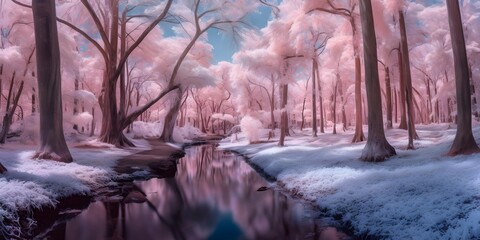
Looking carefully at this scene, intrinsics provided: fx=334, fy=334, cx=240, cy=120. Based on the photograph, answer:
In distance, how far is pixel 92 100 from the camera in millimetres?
27359

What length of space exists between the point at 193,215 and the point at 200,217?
0.22m

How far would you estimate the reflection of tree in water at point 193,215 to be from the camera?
224 inches

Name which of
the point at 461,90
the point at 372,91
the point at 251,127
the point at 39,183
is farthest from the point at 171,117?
the point at 461,90

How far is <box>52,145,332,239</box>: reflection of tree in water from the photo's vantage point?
5695 millimetres

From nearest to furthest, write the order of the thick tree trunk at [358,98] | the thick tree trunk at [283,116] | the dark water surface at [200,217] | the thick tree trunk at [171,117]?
the dark water surface at [200,217] → the thick tree trunk at [358,98] → the thick tree trunk at [283,116] → the thick tree trunk at [171,117]

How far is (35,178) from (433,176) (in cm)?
851

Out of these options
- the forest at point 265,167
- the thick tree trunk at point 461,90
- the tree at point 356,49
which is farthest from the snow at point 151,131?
the thick tree trunk at point 461,90

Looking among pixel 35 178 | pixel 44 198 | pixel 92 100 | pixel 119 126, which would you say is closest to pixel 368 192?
pixel 44 198

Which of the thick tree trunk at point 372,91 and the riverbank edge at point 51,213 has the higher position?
the thick tree trunk at point 372,91

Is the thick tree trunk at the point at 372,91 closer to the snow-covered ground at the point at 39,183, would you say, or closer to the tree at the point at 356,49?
the tree at the point at 356,49

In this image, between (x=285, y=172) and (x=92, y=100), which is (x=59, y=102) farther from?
(x=92, y=100)

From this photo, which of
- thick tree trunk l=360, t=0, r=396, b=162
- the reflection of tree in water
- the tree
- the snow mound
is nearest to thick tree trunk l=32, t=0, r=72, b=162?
the snow mound

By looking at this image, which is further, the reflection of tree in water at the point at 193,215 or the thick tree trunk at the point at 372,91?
the thick tree trunk at the point at 372,91

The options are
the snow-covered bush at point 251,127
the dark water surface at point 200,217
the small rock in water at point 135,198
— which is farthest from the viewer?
the snow-covered bush at point 251,127
